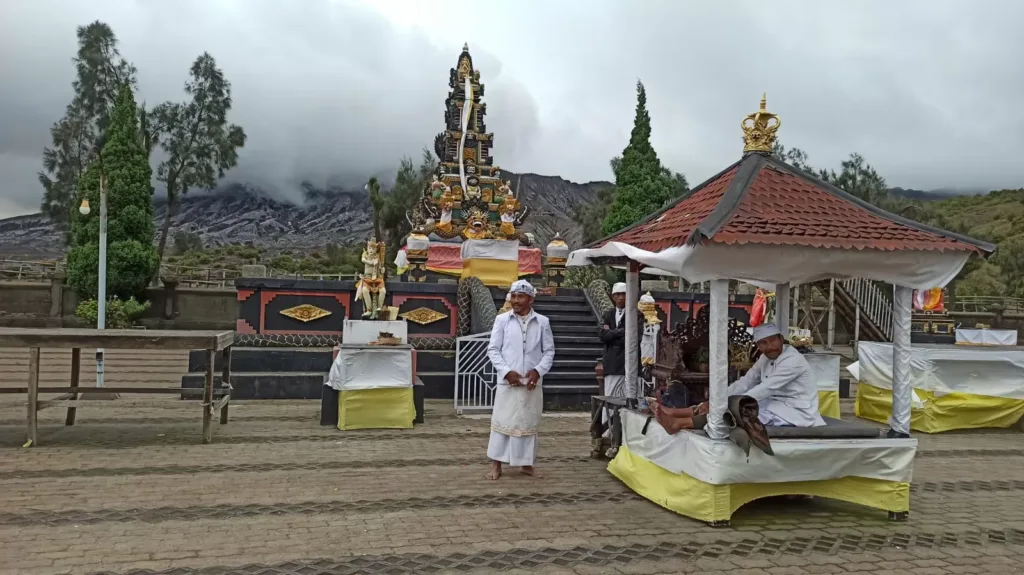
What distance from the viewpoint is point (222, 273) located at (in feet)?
105

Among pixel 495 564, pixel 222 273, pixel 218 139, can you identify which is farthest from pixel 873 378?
pixel 218 139

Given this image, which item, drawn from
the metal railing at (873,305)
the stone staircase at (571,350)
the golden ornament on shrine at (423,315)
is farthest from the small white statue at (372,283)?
the metal railing at (873,305)

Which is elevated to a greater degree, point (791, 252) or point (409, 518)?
point (791, 252)

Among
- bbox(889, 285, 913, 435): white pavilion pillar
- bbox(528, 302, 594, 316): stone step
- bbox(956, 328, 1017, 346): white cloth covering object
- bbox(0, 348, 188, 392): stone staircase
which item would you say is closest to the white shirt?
bbox(889, 285, 913, 435): white pavilion pillar

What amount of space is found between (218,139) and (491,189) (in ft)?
79.4

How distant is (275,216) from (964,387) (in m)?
98.1

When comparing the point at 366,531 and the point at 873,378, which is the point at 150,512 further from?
the point at 873,378

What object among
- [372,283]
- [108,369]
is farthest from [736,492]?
[108,369]

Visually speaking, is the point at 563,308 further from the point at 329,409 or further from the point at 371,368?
the point at 329,409

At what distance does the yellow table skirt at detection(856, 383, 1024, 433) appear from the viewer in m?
9.67

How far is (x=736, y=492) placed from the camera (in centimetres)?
512

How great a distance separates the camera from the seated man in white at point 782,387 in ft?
17.7

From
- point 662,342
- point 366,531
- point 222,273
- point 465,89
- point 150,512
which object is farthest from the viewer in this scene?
point 222,273

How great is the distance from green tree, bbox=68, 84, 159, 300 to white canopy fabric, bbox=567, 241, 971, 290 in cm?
2184
